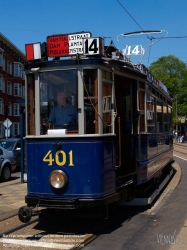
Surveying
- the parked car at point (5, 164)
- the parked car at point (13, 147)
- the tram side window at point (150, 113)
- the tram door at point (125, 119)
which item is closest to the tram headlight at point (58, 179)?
the tram door at point (125, 119)

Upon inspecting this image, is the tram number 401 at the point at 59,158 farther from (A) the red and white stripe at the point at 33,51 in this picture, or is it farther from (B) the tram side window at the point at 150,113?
(B) the tram side window at the point at 150,113

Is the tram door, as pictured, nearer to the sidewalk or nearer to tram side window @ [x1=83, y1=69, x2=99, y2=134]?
tram side window @ [x1=83, y1=69, x2=99, y2=134]

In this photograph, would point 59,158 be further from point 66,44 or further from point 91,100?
point 66,44

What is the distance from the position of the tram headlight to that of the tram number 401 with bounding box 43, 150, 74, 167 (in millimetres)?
141

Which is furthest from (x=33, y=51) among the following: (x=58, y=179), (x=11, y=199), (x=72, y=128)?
(x=11, y=199)

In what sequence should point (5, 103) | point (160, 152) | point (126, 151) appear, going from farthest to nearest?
point (5, 103), point (160, 152), point (126, 151)

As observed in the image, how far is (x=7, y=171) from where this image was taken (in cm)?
1390

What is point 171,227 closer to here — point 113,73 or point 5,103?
point 113,73

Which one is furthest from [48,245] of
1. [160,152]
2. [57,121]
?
[160,152]

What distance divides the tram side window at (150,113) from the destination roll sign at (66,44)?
9.19 feet

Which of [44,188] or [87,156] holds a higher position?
[87,156]

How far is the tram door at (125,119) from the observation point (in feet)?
24.6

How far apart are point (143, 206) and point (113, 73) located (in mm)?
3385

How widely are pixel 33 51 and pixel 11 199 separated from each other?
14.5 ft
